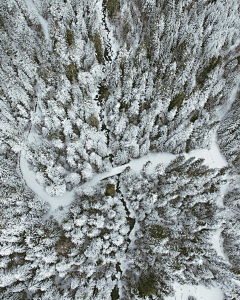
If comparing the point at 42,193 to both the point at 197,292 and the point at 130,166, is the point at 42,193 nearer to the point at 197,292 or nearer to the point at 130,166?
the point at 130,166

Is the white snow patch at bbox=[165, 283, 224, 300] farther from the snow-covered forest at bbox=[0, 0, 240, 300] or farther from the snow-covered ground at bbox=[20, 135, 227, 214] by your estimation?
the snow-covered ground at bbox=[20, 135, 227, 214]

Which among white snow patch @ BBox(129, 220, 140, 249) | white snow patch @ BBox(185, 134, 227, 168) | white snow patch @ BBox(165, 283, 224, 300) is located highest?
white snow patch @ BBox(185, 134, 227, 168)

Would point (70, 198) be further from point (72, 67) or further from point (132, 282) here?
point (72, 67)

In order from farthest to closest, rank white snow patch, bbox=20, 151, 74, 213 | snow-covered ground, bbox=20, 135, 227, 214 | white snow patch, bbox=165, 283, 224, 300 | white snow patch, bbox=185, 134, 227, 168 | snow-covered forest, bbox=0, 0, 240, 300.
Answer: white snow patch, bbox=185, 134, 227, 168, snow-covered ground, bbox=20, 135, 227, 214, white snow patch, bbox=20, 151, 74, 213, white snow patch, bbox=165, 283, 224, 300, snow-covered forest, bbox=0, 0, 240, 300


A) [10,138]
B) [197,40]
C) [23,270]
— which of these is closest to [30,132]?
[10,138]

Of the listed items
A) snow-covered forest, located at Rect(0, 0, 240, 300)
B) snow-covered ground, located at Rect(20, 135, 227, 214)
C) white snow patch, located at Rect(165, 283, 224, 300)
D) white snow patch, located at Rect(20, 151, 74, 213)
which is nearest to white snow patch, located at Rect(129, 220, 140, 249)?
snow-covered forest, located at Rect(0, 0, 240, 300)

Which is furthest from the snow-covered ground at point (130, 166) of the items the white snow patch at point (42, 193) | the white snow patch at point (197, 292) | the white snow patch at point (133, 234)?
the white snow patch at point (197, 292)

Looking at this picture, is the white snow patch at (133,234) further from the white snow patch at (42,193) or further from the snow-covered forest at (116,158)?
the white snow patch at (42,193)
